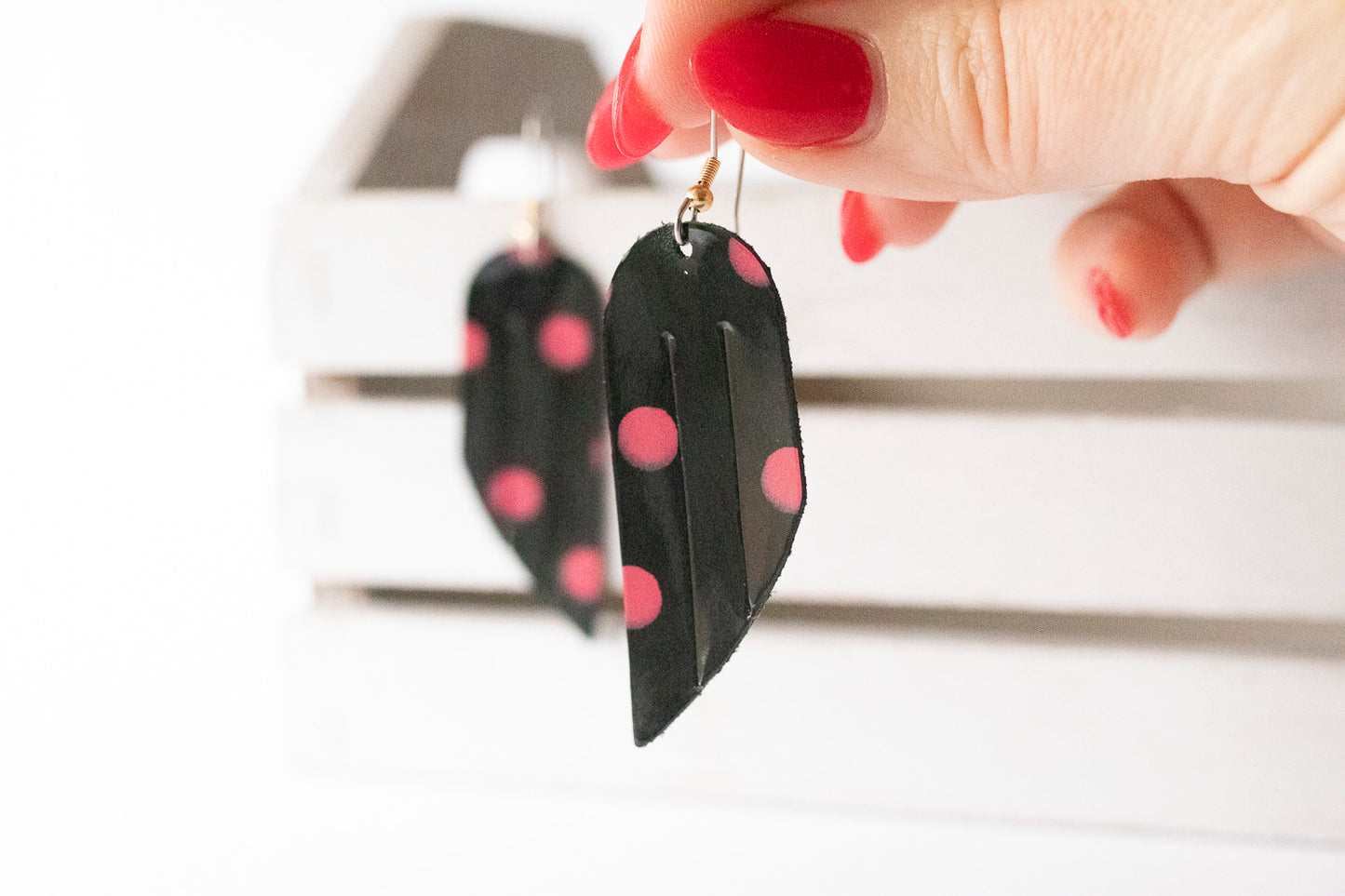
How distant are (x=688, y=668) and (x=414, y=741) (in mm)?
397

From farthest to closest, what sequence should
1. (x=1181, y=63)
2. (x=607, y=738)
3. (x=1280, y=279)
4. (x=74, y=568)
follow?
(x=74, y=568), (x=607, y=738), (x=1280, y=279), (x=1181, y=63)

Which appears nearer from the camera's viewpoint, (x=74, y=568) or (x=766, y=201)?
(x=766, y=201)

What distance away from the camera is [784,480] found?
32 centimetres

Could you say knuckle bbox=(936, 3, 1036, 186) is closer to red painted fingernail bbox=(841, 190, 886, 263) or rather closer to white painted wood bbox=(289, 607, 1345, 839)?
red painted fingernail bbox=(841, 190, 886, 263)

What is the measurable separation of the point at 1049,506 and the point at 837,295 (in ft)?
0.57

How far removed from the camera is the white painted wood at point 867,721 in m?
0.58

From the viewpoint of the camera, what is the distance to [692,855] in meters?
0.59

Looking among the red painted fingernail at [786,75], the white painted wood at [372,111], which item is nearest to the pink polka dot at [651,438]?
the red painted fingernail at [786,75]

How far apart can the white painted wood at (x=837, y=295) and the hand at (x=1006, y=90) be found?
20cm

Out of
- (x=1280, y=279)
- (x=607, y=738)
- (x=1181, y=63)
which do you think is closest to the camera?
(x=1181, y=63)

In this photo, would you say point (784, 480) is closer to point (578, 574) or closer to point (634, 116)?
point (634, 116)

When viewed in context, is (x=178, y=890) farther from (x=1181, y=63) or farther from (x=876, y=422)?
(x=1181, y=63)

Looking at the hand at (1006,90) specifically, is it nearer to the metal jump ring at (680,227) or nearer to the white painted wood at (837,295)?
the metal jump ring at (680,227)

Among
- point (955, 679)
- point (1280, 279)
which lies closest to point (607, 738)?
point (955, 679)
